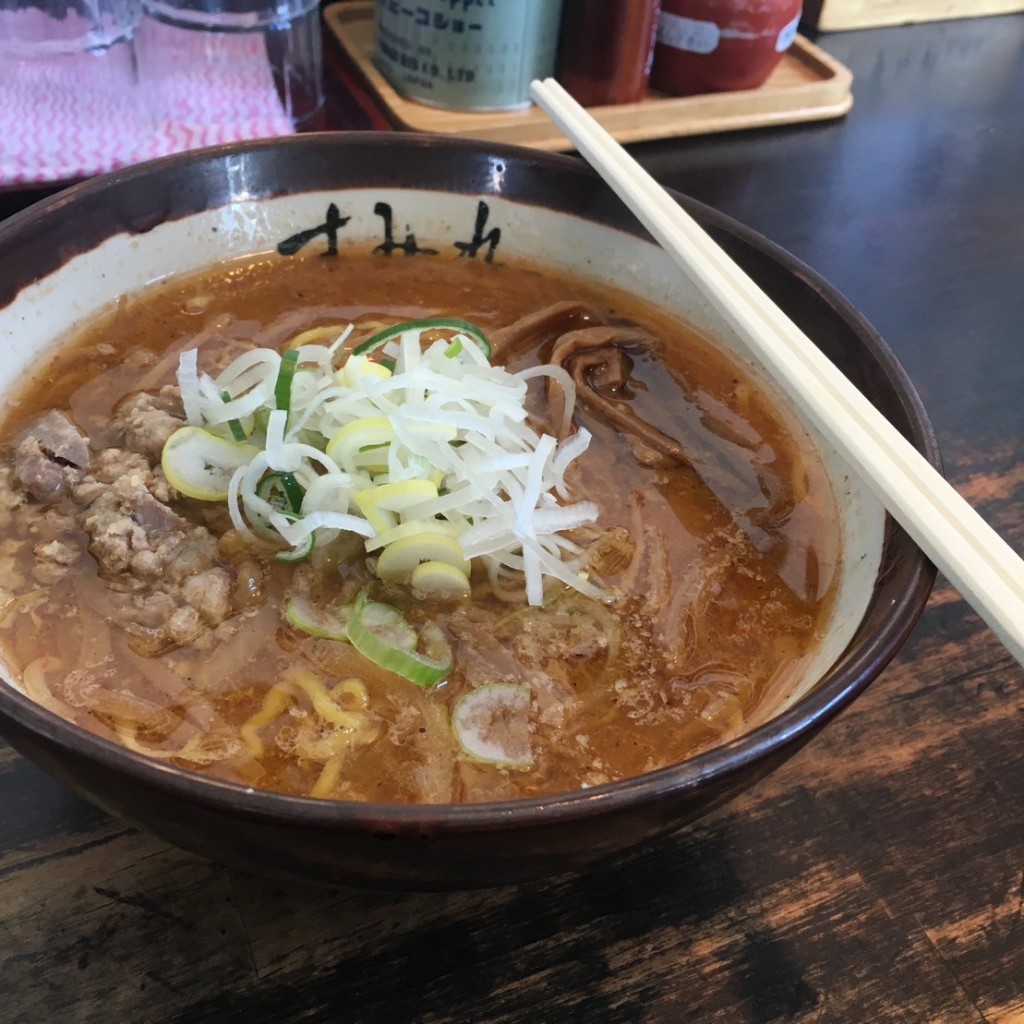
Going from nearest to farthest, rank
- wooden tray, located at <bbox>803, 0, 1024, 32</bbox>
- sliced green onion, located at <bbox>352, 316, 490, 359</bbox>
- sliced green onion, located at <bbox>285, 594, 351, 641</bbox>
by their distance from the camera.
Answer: sliced green onion, located at <bbox>285, 594, 351, 641</bbox>
sliced green onion, located at <bbox>352, 316, 490, 359</bbox>
wooden tray, located at <bbox>803, 0, 1024, 32</bbox>

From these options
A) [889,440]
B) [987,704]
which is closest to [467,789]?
[889,440]

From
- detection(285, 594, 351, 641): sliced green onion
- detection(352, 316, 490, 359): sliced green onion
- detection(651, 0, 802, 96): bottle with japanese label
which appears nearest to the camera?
detection(285, 594, 351, 641): sliced green onion

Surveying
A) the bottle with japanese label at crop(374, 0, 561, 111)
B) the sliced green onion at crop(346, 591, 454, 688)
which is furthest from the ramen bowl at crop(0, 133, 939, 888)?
the bottle with japanese label at crop(374, 0, 561, 111)

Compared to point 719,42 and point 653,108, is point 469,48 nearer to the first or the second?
point 653,108

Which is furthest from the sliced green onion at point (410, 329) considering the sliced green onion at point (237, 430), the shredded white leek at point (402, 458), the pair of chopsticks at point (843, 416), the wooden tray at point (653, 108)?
the wooden tray at point (653, 108)

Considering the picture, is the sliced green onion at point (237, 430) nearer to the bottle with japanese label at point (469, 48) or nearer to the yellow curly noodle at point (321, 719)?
the yellow curly noodle at point (321, 719)

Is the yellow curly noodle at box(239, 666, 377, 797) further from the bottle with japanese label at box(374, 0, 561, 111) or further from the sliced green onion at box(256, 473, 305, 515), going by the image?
the bottle with japanese label at box(374, 0, 561, 111)
